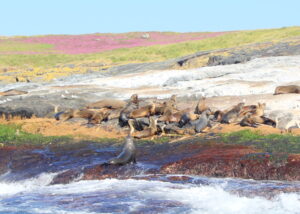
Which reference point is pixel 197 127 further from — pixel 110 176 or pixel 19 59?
pixel 19 59

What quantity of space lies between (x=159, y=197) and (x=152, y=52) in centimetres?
4060

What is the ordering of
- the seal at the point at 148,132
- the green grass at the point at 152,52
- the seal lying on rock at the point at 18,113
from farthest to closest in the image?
1. the green grass at the point at 152,52
2. the seal lying on rock at the point at 18,113
3. the seal at the point at 148,132

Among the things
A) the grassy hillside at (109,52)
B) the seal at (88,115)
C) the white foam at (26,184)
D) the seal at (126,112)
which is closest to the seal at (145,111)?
the seal at (126,112)

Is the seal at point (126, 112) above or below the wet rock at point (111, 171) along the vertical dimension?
above

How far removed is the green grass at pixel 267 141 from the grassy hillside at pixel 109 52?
25.7 m

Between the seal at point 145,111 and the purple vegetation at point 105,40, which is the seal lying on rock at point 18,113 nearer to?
the seal at point 145,111

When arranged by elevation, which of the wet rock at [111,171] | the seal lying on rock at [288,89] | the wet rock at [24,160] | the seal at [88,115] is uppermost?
the seal lying on rock at [288,89]

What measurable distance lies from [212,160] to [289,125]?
4702 millimetres

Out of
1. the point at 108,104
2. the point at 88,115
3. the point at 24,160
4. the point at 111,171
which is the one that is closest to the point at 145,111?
the point at 88,115

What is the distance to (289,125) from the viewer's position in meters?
16.9

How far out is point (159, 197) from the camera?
11.0 meters

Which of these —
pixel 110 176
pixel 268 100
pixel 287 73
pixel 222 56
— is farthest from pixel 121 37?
pixel 110 176

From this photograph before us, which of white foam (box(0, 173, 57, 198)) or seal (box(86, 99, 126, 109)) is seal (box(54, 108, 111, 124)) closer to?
seal (box(86, 99, 126, 109))

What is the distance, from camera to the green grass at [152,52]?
47.8 meters
